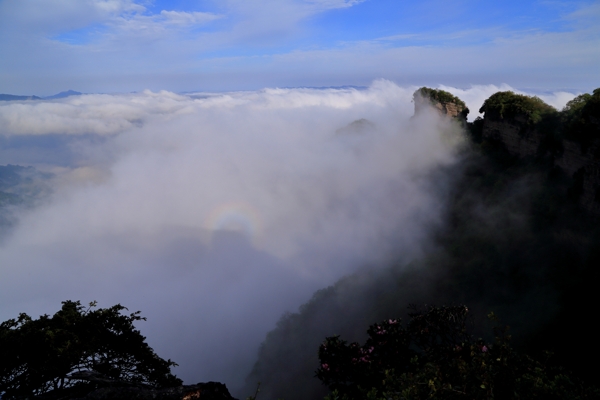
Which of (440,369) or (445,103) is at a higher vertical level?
(445,103)

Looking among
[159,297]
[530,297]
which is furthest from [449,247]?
[159,297]

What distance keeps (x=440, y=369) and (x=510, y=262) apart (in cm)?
1600

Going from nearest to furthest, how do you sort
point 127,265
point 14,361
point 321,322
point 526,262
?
point 14,361, point 526,262, point 321,322, point 127,265

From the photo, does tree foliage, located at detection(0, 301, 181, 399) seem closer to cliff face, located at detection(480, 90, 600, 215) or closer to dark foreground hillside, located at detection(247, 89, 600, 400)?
dark foreground hillside, located at detection(247, 89, 600, 400)

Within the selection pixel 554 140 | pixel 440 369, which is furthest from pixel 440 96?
pixel 440 369

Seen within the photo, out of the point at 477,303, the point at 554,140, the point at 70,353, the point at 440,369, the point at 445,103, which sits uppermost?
the point at 445,103

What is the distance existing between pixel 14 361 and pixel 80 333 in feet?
6.09

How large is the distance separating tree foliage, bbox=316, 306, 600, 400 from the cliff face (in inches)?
605

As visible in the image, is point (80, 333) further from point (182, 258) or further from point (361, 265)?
point (182, 258)

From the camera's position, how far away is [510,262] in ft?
69.2

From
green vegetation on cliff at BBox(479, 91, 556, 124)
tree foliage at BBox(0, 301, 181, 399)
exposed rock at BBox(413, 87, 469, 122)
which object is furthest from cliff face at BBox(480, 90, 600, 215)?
tree foliage at BBox(0, 301, 181, 399)

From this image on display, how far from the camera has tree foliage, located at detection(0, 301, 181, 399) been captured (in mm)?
10180

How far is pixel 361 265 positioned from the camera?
34.2 metres

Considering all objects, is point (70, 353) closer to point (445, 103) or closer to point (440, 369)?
point (440, 369)
